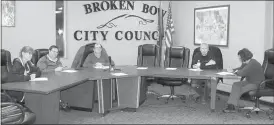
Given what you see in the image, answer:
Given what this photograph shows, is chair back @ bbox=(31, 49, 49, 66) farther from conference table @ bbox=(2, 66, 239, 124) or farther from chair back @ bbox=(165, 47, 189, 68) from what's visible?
chair back @ bbox=(165, 47, 189, 68)

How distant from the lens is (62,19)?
8.22 m

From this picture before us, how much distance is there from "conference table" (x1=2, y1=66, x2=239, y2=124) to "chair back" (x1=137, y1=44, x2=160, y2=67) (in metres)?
0.92

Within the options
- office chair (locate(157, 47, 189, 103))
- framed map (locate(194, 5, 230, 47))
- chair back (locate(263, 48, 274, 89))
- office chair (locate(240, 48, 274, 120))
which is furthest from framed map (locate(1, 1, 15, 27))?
chair back (locate(263, 48, 274, 89))

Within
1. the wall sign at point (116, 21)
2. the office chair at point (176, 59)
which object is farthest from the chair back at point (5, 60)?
the wall sign at point (116, 21)

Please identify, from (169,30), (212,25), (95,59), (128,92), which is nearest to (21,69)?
(128,92)

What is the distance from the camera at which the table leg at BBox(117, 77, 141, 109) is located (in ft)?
18.5

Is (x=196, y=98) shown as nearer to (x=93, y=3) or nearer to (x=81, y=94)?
(x=81, y=94)

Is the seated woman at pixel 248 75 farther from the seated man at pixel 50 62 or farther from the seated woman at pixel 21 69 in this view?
the seated woman at pixel 21 69

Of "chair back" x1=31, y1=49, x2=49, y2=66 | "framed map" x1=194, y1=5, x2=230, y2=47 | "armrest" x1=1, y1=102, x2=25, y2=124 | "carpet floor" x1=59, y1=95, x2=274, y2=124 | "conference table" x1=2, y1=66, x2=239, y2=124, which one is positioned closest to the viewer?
"armrest" x1=1, y1=102, x2=25, y2=124

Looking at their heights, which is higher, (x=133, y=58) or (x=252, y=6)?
(x=252, y=6)

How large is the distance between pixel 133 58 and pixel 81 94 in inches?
139

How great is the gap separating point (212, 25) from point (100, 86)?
3865mm

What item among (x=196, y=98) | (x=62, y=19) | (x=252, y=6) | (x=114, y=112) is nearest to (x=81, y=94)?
(x=114, y=112)

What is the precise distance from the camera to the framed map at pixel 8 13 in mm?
7182
